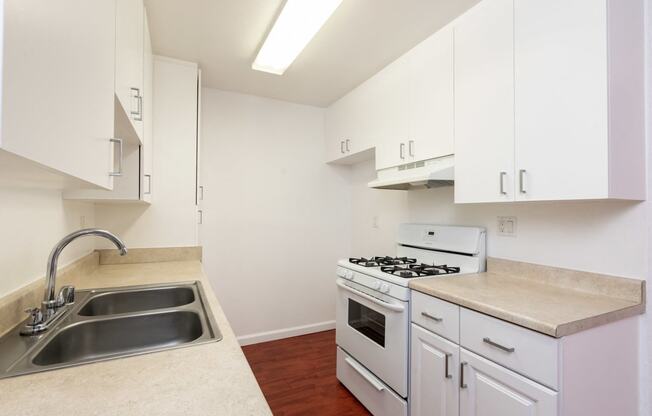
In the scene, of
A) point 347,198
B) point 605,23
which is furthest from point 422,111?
point 347,198

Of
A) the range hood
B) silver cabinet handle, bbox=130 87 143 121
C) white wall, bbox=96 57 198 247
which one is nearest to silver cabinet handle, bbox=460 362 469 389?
the range hood

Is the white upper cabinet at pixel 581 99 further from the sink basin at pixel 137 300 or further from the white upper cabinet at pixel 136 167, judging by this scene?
the white upper cabinet at pixel 136 167

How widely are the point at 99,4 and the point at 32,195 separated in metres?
0.85

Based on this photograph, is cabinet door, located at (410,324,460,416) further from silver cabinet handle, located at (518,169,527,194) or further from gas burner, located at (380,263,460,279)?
silver cabinet handle, located at (518,169,527,194)

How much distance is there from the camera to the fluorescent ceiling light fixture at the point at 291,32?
1.67 m

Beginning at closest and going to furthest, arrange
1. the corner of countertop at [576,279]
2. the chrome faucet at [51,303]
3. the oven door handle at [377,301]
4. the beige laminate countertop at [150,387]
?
the beige laminate countertop at [150,387]
the chrome faucet at [51,303]
the corner of countertop at [576,279]
the oven door handle at [377,301]

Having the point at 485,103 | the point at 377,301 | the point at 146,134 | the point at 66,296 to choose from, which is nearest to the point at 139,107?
the point at 146,134

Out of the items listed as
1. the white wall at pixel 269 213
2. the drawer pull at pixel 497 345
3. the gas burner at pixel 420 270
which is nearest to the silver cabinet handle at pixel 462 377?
the drawer pull at pixel 497 345

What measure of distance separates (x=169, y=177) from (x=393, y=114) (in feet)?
5.67

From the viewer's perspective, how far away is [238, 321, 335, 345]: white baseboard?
9.85ft

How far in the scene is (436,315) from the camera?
1.50 m

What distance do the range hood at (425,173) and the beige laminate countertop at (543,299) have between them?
22.8 inches

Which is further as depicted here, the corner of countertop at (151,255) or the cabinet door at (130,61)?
the corner of countertop at (151,255)

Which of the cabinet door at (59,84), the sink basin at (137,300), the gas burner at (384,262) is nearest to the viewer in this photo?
the cabinet door at (59,84)
